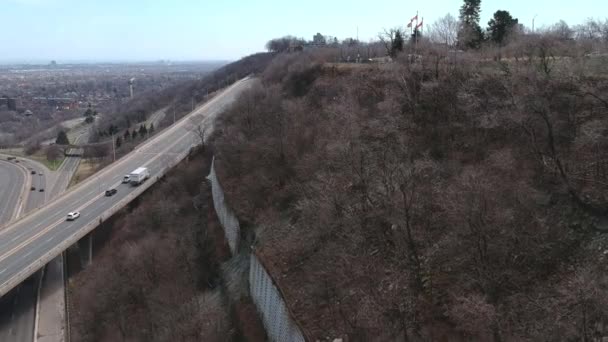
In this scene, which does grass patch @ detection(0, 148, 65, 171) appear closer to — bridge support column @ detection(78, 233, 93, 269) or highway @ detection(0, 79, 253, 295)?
highway @ detection(0, 79, 253, 295)

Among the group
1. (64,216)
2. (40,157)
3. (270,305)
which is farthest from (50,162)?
(270,305)

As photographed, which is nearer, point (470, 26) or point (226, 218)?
point (226, 218)

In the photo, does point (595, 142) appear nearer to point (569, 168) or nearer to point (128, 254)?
point (569, 168)

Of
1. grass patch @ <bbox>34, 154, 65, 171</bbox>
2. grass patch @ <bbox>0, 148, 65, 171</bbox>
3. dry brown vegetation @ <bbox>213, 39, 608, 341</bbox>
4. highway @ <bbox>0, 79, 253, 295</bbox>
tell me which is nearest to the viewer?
dry brown vegetation @ <bbox>213, 39, 608, 341</bbox>

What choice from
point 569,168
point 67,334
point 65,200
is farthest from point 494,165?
point 65,200

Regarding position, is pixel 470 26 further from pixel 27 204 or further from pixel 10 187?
pixel 10 187

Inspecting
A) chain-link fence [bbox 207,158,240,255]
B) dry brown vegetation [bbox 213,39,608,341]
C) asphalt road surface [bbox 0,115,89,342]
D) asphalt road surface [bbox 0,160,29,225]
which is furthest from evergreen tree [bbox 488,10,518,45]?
asphalt road surface [bbox 0,160,29,225]
